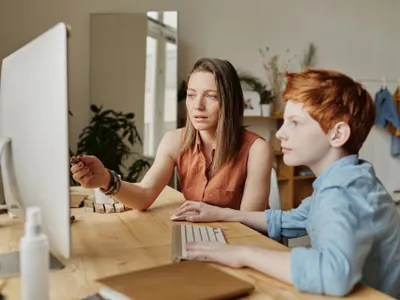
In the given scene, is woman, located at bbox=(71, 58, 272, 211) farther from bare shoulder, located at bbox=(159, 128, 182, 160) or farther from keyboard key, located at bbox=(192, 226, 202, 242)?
keyboard key, located at bbox=(192, 226, 202, 242)

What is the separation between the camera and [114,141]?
3768mm

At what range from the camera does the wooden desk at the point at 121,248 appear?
0.96m

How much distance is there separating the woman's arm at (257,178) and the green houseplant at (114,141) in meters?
2.04

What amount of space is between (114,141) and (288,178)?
1.54 m

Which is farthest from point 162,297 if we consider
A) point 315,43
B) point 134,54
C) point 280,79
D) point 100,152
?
point 315,43

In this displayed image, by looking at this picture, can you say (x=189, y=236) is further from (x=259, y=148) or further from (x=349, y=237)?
(x=259, y=148)

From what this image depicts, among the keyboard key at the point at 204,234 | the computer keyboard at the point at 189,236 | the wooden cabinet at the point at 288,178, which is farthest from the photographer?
the wooden cabinet at the point at 288,178

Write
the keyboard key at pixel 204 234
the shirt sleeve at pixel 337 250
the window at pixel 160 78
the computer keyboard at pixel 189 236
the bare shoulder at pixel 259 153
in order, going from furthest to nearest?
the window at pixel 160 78
the bare shoulder at pixel 259 153
the keyboard key at pixel 204 234
the computer keyboard at pixel 189 236
the shirt sleeve at pixel 337 250

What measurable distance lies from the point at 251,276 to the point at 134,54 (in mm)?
3114

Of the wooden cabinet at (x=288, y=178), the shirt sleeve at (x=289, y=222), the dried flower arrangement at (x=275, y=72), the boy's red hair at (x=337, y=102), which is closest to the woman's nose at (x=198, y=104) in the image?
the shirt sleeve at (x=289, y=222)

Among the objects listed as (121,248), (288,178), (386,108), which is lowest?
(288,178)

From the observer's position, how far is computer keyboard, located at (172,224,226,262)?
119cm

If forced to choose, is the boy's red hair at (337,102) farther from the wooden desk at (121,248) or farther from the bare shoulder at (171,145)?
the bare shoulder at (171,145)

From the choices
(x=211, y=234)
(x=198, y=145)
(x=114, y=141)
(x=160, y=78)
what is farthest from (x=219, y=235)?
(x=160, y=78)
